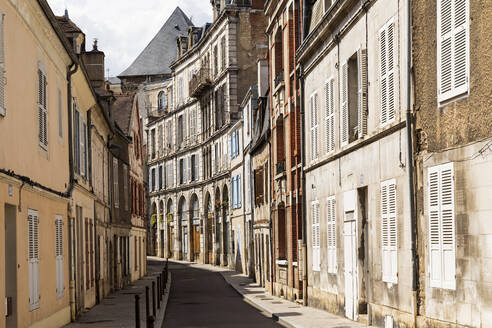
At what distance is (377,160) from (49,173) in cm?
617

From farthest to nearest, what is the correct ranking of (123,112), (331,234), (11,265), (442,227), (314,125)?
1. (123,112)
2. (314,125)
3. (331,234)
4. (11,265)
5. (442,227)

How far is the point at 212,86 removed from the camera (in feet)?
216

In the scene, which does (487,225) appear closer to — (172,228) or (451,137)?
(451,137)

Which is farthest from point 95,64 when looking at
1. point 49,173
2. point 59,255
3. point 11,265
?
point 11,265

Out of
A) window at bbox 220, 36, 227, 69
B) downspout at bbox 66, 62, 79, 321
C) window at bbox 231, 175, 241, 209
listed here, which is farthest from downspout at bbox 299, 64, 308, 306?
window at bbox 220, 36, 227, 69

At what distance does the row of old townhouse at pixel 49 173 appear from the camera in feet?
44.6

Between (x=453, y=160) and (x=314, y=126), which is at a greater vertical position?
(x=314, y=126)

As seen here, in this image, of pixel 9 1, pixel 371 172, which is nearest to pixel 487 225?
pixel 371 172

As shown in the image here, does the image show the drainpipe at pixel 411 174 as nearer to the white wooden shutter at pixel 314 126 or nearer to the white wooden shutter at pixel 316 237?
the white wooden shutter at pixel 314 126

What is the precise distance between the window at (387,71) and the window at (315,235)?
732cm

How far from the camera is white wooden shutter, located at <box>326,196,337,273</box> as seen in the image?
69.4 feet

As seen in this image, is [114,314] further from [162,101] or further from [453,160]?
[162,101]

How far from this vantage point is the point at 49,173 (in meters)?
17.6

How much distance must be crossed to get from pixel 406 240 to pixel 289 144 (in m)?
12.9
